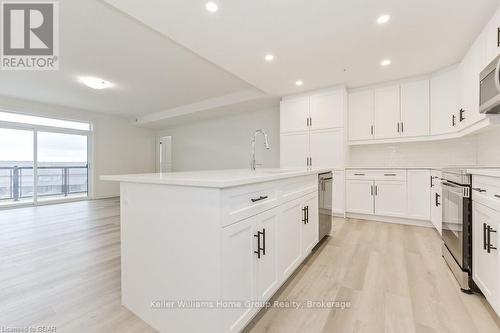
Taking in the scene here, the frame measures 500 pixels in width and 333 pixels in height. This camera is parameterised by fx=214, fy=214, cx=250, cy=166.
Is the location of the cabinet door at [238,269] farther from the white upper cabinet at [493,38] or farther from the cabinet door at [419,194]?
the cabinet door at [419,194]

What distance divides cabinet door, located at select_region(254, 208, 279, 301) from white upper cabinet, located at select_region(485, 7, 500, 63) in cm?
272

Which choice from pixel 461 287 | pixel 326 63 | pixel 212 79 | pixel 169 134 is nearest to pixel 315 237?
pixel 461 287

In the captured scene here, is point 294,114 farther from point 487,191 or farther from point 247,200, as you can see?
point 247,200

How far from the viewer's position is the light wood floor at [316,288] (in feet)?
4.39

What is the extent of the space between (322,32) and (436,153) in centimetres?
297

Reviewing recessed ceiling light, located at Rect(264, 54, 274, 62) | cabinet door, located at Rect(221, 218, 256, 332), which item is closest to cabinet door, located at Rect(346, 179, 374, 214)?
recessed ceiling light, located at Rect(264, 54, 274, 62)

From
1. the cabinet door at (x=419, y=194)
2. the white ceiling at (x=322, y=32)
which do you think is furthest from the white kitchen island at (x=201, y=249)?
the cabinet door at (x=419, y=194)

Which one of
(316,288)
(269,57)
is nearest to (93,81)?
(269,57)

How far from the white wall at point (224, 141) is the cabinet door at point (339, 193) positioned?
6.23ft

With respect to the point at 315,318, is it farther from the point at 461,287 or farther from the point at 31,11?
the point at 31,11

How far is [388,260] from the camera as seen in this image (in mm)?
2197

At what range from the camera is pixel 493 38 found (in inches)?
84.5

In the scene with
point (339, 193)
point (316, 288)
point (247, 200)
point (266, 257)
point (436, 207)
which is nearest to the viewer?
point (247, 200)
